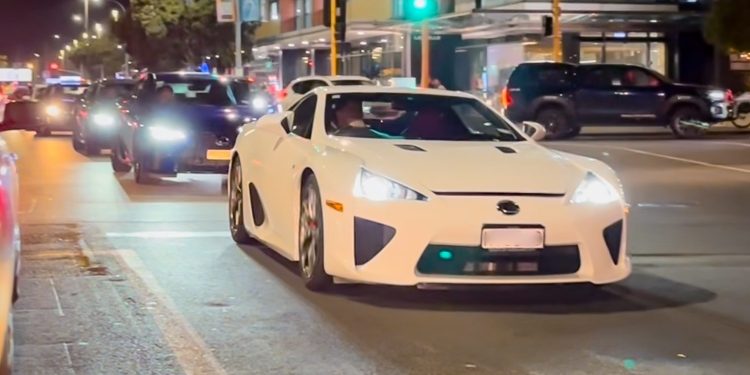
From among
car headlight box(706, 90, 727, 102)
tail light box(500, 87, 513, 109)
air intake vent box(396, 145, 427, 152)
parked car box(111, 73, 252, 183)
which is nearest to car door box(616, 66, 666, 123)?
car headlight box(706, 90, 727, 102)

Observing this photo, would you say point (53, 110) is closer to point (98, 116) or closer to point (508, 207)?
point (98, 116)

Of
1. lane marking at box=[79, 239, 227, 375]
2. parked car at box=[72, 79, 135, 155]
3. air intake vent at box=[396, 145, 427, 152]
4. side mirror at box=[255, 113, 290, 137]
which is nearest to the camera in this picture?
lane marking at box=[79, 239, 227, 375]

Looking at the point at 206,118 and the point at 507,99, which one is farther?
the point at 507,99

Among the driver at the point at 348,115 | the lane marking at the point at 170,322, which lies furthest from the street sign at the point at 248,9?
the driver at the point at 348,115

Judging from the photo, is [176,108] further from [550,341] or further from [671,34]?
[671,34]

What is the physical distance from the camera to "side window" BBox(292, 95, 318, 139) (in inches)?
377

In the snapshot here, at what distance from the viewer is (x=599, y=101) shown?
95.7 ft

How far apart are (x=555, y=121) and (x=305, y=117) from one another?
19.9 m

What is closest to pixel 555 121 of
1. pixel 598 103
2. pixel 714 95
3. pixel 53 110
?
pixel 598 103

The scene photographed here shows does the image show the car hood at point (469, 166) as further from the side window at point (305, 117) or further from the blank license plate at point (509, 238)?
the side window at point (305, 117)

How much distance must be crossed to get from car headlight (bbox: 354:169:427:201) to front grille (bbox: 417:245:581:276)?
370 millimetres

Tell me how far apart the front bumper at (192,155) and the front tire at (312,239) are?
7.27 meters

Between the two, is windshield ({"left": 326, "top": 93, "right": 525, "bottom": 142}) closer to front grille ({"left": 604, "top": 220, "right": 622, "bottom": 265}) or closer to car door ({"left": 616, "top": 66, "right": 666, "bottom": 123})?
front grille ({"left": 604, "top": 220, "right": 622, "bottom": 265})

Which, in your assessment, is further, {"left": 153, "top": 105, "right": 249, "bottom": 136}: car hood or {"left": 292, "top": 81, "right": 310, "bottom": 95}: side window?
{"left": 292, "top": 81, "right": 310, "bottom": 95}: side window
